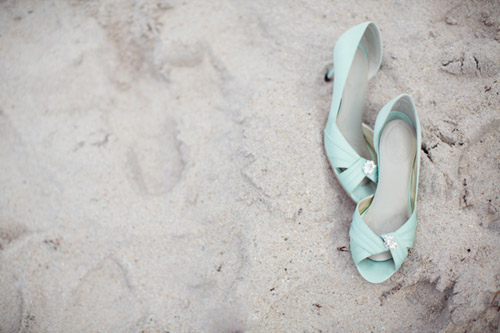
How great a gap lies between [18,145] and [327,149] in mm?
1363

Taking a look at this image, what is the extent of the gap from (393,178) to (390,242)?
0.90 feet

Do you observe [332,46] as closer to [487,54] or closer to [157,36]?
[487,54]

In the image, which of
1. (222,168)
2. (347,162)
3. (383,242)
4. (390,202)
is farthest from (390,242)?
(222,168)

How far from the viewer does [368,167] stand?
1374 mm

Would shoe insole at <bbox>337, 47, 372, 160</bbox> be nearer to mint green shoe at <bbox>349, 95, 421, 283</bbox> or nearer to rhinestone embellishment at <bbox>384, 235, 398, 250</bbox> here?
mint green shoe at <bbox>349, 95, 421, 283</bbox>

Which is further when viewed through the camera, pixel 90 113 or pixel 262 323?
pixel 90 113

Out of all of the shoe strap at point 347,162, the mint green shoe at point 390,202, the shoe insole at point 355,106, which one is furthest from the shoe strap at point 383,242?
the shoe insole at point 355,106

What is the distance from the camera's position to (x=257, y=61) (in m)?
1.63

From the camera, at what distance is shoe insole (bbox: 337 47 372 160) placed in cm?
147

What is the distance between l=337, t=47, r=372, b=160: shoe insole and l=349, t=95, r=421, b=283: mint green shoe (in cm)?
9

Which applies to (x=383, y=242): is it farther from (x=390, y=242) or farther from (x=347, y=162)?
(x=347, y=162)

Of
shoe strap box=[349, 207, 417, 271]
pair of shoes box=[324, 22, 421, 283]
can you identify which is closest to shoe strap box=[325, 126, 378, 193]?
pair of shoes box=[324, 22, 421, 283]

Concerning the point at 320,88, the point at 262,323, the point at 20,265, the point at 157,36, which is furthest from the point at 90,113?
the point at 262,323

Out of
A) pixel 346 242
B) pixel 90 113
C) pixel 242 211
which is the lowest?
pixel 346 242
